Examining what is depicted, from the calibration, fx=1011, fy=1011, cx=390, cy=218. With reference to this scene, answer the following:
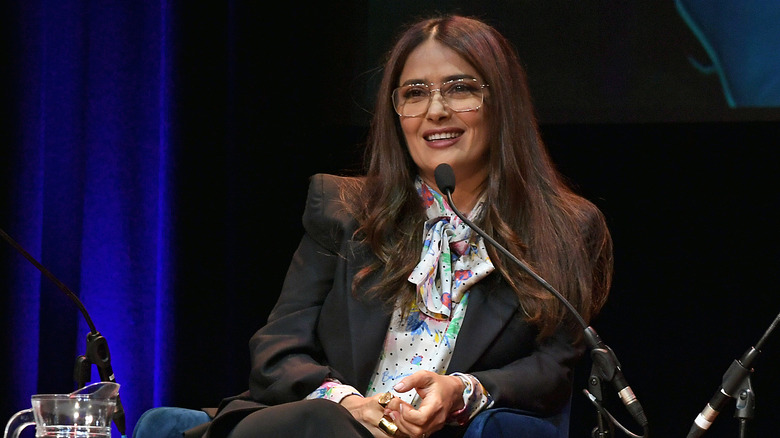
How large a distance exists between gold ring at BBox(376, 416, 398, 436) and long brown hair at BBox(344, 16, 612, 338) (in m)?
0.36

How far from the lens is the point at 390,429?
1880mm

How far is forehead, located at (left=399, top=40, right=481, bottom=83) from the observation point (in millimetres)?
2258

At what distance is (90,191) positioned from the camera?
3.31 metres

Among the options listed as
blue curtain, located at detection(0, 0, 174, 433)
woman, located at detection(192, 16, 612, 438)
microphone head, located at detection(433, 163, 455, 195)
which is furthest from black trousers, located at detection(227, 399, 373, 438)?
blue curtain, located at detection(0, 0, 174, 433)

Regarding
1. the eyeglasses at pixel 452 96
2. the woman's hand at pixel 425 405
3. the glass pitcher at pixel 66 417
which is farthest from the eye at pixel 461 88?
the glass pitcher at pixel 66 417

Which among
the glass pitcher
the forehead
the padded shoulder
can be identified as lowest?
the glass pitcher

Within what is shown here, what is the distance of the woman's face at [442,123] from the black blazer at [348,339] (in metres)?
0.23

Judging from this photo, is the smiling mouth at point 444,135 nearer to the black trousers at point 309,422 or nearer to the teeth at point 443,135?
the teeth at point 443,135

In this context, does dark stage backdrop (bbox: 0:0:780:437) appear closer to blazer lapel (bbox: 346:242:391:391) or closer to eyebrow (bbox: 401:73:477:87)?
eyebrow (bbox: 401:73:477:87)

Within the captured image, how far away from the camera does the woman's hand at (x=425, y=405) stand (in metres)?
1.83

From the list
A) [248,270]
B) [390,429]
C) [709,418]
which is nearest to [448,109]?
[390,429]

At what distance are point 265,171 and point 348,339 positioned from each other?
143 centimetres

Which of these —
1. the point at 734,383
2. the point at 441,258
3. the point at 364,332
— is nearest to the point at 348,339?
the point at 364,332

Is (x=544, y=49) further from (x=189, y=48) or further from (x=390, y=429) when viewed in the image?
(x=390, y=429)
